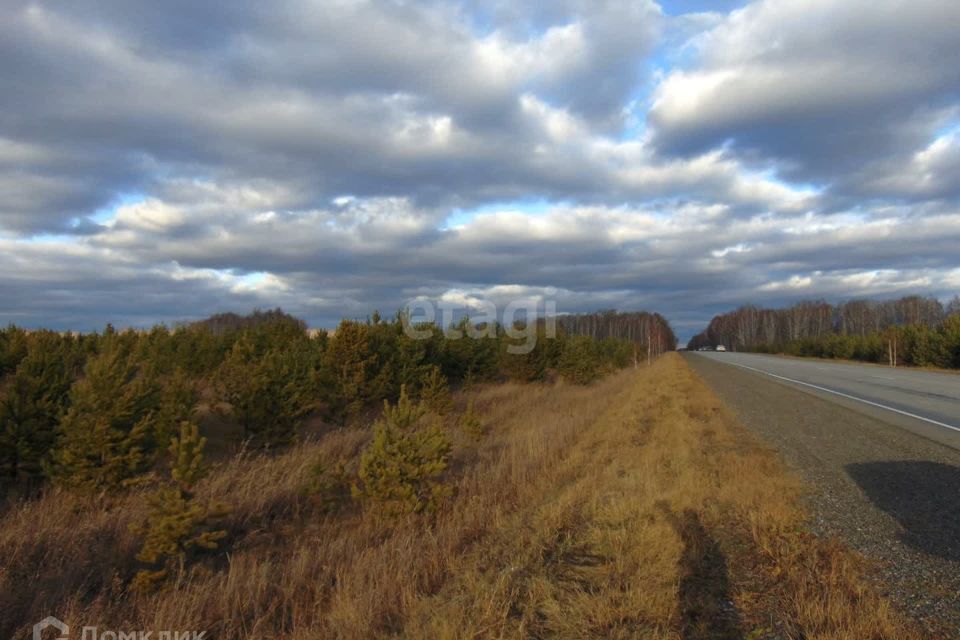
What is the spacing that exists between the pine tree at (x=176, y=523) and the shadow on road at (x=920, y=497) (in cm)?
625

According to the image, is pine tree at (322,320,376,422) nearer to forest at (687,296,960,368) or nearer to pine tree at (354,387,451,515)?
pine tree at (354,387,451,515)

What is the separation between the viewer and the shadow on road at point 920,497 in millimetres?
4855

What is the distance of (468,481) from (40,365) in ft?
22.8

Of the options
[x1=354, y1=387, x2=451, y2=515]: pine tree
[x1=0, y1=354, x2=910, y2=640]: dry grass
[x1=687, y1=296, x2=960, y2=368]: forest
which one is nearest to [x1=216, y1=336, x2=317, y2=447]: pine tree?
[x1=0, y1=354, x2=910, y2=640]: dry grass

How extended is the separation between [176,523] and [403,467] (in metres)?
2.62

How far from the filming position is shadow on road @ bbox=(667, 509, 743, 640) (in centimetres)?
363

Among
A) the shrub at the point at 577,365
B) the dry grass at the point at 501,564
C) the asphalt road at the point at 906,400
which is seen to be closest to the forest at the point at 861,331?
the asphalt road at the point at 906,400

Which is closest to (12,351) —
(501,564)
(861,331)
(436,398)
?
(436,398)

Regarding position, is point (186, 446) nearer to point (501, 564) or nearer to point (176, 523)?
point (176, 523)

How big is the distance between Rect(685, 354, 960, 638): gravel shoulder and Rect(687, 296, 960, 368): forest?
109 ft

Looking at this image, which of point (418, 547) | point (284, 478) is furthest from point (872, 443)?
point (284, 478)

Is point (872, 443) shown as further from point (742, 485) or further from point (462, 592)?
point (462, 592)

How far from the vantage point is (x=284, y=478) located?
8641 millimetres

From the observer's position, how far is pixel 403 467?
699 centimetres
